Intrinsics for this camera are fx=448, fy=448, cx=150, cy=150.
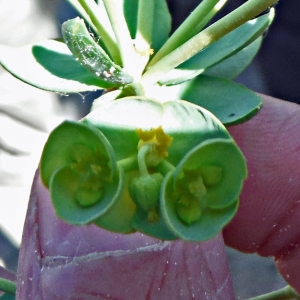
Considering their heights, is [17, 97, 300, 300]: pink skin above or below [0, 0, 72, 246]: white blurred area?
above

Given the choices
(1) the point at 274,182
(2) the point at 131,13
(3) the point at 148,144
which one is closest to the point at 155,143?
(3) the point at 148,144

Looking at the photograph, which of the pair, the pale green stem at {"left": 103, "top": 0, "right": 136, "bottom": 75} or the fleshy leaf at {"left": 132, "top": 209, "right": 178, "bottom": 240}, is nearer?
the fleshy leaf at {"left": 132, "top": 209, "right": 178, "bottom": 240}

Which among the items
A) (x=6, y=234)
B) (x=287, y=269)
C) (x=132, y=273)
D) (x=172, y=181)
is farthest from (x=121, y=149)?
(x=6, y=234)

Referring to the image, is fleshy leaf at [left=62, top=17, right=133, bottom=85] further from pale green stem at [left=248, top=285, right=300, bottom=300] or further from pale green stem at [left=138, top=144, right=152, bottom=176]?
pale green stem at [left=248, top=285, right=300, bottom=300]

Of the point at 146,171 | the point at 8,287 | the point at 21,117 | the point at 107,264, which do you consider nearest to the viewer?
the point at 146,171

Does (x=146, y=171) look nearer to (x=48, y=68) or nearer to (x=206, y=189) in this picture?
(x=206, y=189)

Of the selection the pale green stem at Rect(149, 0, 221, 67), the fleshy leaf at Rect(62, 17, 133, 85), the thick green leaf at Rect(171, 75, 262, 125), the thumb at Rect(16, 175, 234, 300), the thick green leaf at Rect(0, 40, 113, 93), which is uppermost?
the fleshy leaf at Rect(62, 17, 133, 85)

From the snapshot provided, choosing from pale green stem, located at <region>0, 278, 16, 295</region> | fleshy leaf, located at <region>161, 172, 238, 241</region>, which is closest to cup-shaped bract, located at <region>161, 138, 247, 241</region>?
fleshy leaf, located at <region>161, 172, 238, 241</region>
